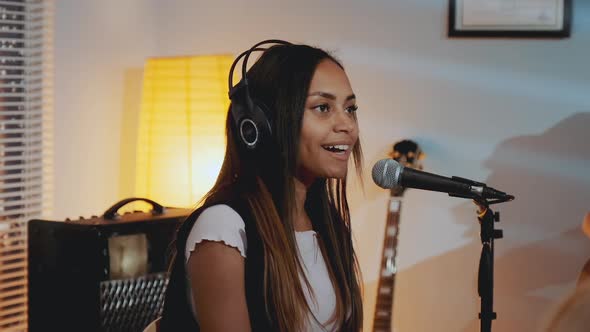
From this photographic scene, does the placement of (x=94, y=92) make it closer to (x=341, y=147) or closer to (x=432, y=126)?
(x=432, y=126)

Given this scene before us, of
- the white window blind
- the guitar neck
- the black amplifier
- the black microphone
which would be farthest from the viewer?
the guitar neck

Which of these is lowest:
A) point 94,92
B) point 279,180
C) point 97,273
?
point 97,273

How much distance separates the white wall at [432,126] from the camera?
8.45 feet

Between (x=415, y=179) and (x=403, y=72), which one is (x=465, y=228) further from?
(x=415, y=179)

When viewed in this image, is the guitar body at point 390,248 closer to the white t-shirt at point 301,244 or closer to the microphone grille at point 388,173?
the white t-shirt at point 301,244

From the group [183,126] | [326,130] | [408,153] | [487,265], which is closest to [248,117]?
[326,130]

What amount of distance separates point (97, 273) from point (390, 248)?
3.69 ft

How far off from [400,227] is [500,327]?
0.48 m

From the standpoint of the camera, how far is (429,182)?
1.33 metres

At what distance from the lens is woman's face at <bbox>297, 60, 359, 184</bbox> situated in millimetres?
1471

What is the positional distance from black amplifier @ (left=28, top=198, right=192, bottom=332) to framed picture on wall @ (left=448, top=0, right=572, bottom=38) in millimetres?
1269

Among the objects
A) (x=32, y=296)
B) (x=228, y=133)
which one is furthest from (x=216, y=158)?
(x=228, y=133)

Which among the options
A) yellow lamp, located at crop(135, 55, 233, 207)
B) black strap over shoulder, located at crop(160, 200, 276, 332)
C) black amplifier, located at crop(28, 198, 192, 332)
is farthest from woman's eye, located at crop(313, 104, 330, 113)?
yellow lamp, located at crop(135, 55, 233, 207)

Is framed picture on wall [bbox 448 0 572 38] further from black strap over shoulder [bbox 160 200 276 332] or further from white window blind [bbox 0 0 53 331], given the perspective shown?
black strap over shoulder [bbox 160 200 276 332]
